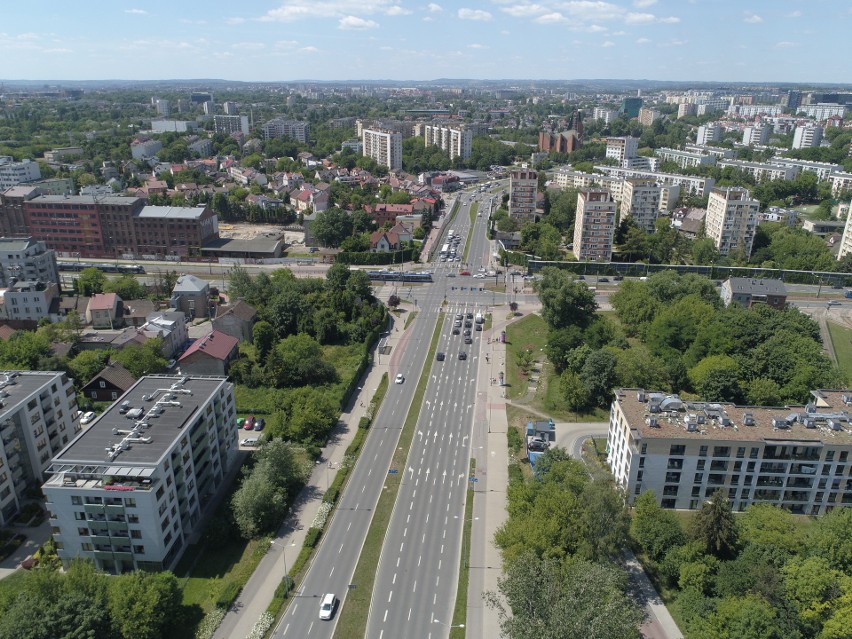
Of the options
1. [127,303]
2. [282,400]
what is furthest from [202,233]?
[282,400]

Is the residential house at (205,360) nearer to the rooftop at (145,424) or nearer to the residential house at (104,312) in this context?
the rooftop at (145,424)

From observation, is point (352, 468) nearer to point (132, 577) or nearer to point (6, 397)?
point (132, 577)

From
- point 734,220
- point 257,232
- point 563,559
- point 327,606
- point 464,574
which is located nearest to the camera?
point 327,606

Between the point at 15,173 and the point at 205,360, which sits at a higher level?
the point at 15,173

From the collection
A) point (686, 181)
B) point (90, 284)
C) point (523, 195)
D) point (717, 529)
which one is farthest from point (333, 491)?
point (686, 181)

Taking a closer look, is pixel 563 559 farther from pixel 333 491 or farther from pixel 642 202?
pixel 642 202
